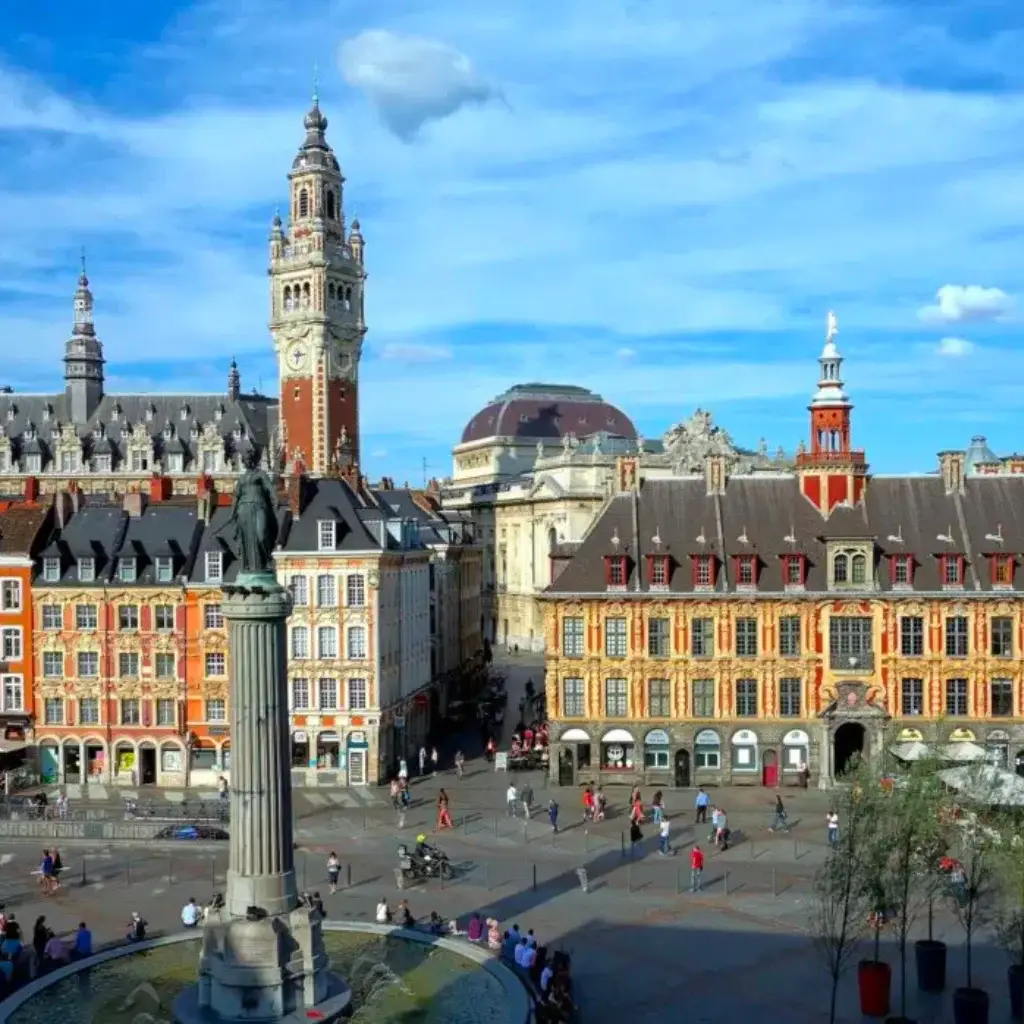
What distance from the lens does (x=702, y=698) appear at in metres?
56.2

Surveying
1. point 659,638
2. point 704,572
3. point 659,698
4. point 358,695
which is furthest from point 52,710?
point 704,572

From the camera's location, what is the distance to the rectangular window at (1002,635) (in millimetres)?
55344

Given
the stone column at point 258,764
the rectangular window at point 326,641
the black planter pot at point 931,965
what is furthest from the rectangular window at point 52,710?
the black planter pot at point 931,965

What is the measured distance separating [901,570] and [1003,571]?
4250 mm

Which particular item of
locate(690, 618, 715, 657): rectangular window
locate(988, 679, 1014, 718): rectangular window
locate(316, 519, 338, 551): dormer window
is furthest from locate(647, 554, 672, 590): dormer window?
locate(988, 679, 1014, 718): rectangular window

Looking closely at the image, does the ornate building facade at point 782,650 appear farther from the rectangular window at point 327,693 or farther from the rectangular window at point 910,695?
the rectangular window at point 327,693

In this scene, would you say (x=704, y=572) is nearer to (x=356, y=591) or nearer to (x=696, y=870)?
(x=356, y=591)

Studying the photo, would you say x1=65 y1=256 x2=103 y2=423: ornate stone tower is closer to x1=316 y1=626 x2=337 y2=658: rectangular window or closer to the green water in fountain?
x1=316 y1=626 x2=337 y2=658: rectangular window

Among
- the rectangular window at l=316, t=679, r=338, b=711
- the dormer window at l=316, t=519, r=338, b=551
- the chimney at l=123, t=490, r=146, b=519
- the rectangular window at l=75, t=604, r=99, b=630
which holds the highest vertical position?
the chimney at l=123, t=490, r=146, b=519

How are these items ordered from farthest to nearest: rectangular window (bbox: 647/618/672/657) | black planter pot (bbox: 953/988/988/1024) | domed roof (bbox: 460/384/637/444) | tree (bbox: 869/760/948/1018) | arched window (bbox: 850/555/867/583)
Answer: domed roof (bbox: 460/384/637/444) → rectangular window (bbox: 647/618/672/657) → arched window (bbox: 850/555/867/583) → tree (bbox: 869/760/948/1018) → black planter pot (bbox: 953/988/988/1024)

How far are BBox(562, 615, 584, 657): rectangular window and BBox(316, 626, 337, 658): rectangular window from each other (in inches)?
395

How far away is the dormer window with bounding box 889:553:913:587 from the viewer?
183 ft

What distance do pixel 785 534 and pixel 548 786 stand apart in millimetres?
15347

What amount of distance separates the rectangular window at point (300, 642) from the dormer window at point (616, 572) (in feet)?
44.0
